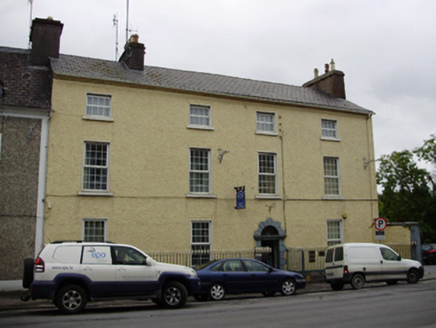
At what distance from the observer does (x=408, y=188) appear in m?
48.2

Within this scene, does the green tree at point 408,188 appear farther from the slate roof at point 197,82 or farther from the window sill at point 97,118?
the window sill at point 97,118

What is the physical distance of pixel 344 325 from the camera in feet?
30.8

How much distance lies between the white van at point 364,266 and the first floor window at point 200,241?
536cm

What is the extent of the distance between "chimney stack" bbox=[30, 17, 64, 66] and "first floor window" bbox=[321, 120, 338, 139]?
14033 millimetres

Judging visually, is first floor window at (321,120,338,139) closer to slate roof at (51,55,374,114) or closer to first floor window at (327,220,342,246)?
slate roof at (51,55,374,114)

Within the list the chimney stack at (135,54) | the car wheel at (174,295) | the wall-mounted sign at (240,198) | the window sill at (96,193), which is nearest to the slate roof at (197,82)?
the chimney stack at (135,54)

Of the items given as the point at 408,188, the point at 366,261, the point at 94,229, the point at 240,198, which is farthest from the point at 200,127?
the point at 408,188

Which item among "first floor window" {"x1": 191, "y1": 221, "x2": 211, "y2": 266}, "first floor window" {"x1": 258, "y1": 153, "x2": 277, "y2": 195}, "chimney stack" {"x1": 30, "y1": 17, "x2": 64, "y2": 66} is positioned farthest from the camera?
"first floor window" {"x1": 258, "y1": 153, "x2": 277, "y2": 195}

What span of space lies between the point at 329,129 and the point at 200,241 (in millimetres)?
9731

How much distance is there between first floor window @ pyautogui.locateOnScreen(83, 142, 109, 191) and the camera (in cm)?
1908

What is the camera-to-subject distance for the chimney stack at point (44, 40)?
20.7 metres

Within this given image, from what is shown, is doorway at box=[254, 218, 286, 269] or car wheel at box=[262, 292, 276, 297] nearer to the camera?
car wheel at box=[262, 292, 276, 297]

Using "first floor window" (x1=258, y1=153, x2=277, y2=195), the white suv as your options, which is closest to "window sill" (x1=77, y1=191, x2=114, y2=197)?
the white suv

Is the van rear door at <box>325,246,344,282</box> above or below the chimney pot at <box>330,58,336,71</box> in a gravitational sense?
below
